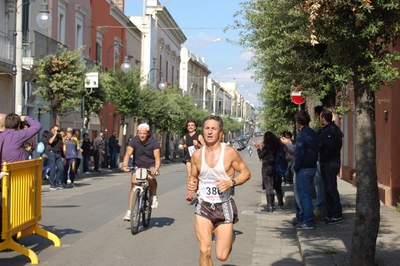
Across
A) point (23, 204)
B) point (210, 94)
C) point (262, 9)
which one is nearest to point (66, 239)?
point (23, 204)

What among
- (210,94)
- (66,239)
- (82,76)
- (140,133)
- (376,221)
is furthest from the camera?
(210,94)

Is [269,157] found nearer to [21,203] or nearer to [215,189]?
[21,203]

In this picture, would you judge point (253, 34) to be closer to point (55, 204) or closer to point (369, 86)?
point (55, 204)

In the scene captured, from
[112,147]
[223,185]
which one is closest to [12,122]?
[223,185]

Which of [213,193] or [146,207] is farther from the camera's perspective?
[146,207]

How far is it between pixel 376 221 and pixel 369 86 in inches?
56.5

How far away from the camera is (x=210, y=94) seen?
356 ft

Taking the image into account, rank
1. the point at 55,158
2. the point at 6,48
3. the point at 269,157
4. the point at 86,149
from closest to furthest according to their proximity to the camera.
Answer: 1. the point at 269,157
2. the point at 55,158
3. the point at 6,48
4. the point at 86,149

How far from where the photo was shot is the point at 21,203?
8617 millimetres

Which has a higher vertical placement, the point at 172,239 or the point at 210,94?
the point at 210,94

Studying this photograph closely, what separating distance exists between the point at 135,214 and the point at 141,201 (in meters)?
0.31

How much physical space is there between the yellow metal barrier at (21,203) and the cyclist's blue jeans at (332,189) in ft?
15.2

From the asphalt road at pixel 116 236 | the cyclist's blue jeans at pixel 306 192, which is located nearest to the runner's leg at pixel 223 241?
the asphalt road at pixel 116 236

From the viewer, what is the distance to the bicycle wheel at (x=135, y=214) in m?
10.6
